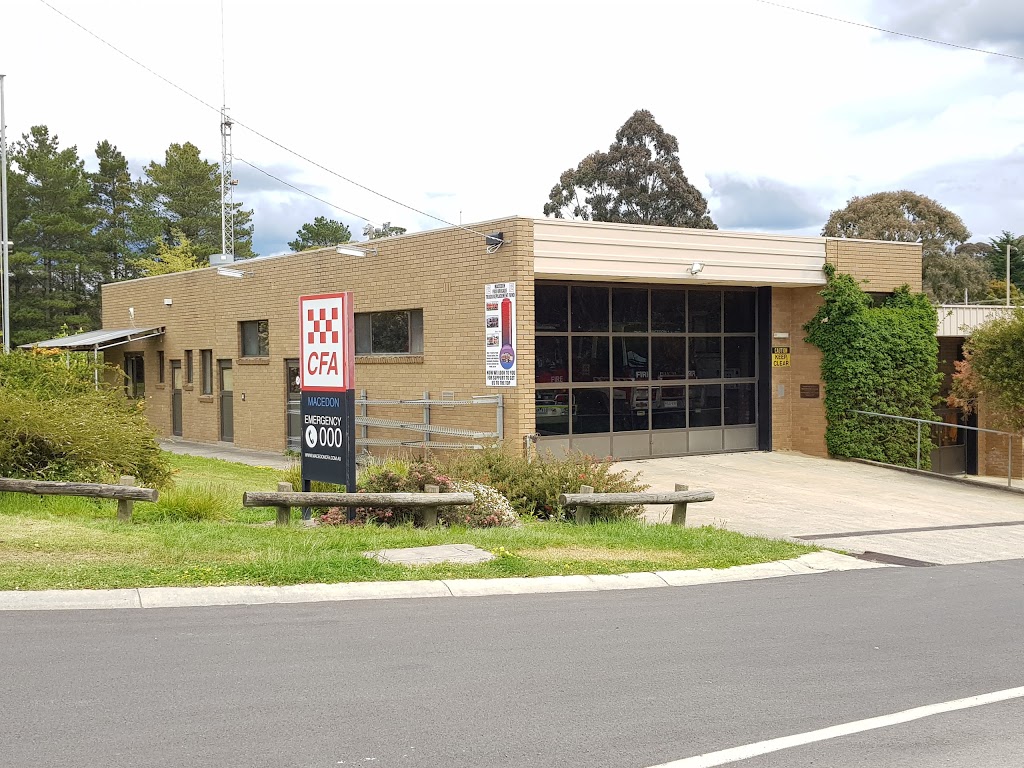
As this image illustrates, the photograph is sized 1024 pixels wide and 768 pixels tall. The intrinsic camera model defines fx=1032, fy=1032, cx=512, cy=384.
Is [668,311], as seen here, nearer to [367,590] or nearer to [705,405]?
[705,405]

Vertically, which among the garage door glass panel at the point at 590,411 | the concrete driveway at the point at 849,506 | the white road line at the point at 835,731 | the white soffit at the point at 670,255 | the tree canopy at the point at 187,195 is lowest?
the concrete driveway at the point at 849,506

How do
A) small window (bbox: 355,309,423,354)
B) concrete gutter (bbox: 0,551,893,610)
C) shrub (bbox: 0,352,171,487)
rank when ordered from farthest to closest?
small window (bbox: 355,309,423,354) < shrub (bbox: 0,352,171,487) < concrete gutter (bbox: 0,551,893,610)

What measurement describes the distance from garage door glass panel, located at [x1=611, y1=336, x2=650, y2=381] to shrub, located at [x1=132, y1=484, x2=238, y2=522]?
10.6 m

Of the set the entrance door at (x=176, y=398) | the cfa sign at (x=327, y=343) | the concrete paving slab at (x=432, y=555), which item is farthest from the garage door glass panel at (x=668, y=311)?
the entrance door at (x=176, y=398)

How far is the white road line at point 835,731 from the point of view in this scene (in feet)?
16.3

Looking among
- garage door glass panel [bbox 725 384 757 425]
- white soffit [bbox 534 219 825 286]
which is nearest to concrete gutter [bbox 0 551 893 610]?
white soffit [bbox 534 219 825 286]

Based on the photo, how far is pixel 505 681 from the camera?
6.21 meters

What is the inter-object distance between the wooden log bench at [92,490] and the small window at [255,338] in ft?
46.6

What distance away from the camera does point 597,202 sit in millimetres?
56219

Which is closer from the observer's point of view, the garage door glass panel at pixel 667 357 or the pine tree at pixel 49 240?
the garage door glass panel at pixel 667 357

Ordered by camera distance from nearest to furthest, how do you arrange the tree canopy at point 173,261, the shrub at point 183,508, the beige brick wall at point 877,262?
the shrub at point 183,508 → the beige brick wall at point 877,262 → the tree canopy at point 173,261

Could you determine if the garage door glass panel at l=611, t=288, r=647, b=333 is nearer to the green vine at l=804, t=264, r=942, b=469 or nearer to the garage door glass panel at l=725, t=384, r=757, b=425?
the garage door glass panel at l=725, t=384, r=757, b=425

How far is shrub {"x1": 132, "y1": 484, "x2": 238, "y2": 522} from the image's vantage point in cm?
1152

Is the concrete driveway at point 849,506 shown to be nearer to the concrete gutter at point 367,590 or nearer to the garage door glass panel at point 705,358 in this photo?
the garage door glass panel at point 705,358
